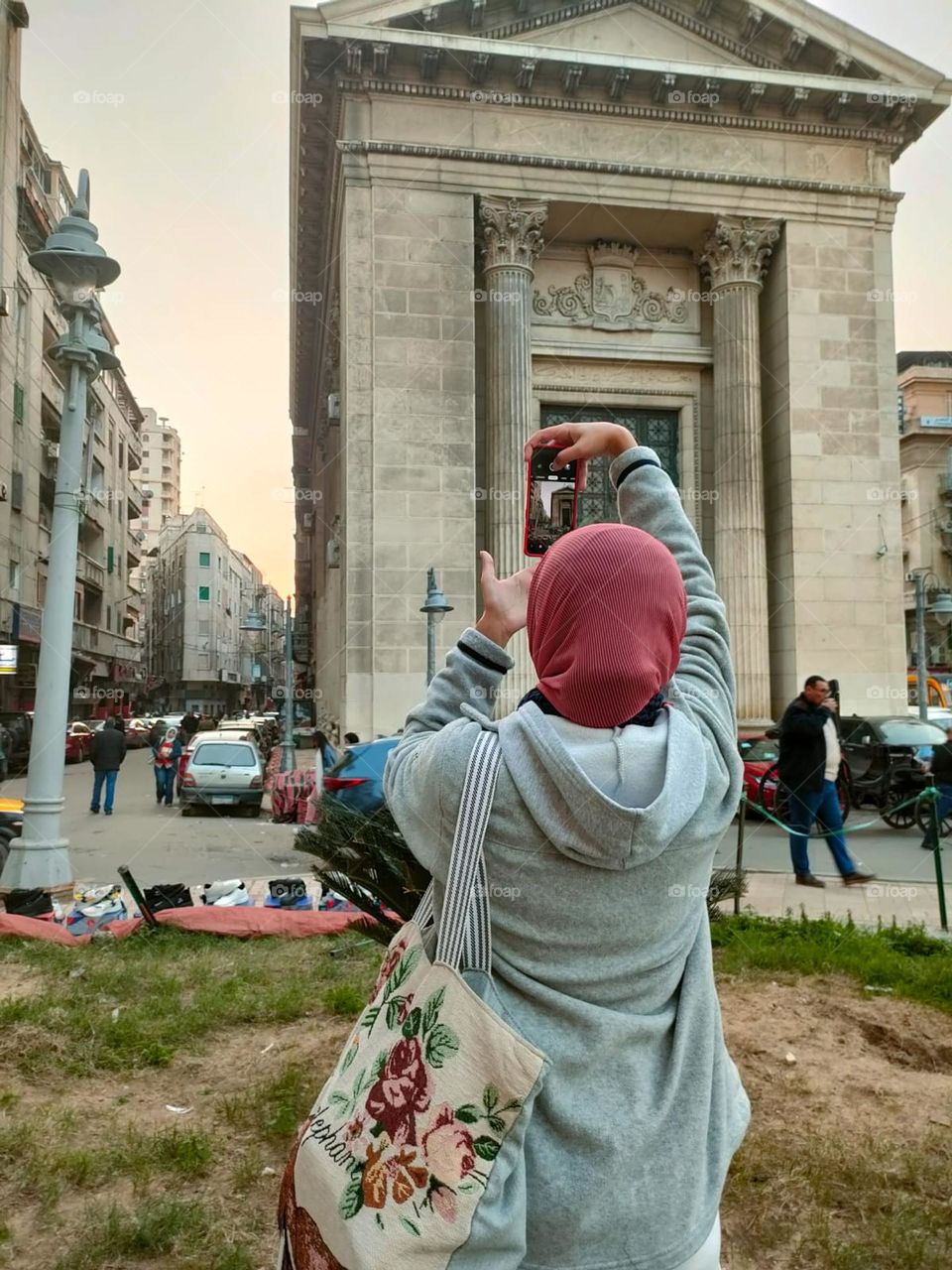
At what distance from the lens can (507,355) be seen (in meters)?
19.7

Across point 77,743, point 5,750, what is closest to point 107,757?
point 5,750

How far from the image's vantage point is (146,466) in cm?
11619

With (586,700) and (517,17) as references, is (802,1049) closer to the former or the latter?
(586,700)

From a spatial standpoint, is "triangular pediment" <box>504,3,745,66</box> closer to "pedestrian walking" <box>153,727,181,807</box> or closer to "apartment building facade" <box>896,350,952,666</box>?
"pedestrian walking" <box>153,727,181,807</box>

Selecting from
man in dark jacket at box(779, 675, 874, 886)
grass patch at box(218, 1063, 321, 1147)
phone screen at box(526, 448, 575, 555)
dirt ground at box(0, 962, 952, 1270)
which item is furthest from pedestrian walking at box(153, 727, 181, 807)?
phone screen at box(526, 448, 575, 555)

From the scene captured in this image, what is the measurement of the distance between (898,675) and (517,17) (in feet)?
54.9

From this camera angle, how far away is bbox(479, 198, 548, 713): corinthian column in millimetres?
19547

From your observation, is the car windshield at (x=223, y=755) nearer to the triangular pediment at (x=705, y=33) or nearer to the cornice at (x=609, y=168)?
the cornice at (x=609, y=168)

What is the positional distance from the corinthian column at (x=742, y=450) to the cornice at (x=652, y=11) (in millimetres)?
3823

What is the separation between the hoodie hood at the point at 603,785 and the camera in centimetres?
136

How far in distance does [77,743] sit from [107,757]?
769 inches

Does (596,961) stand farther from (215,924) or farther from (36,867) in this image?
(36,867)

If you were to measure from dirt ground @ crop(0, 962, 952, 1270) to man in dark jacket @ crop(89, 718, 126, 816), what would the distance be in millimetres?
13306

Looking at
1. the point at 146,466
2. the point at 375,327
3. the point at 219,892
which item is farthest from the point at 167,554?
the point at 219,892
